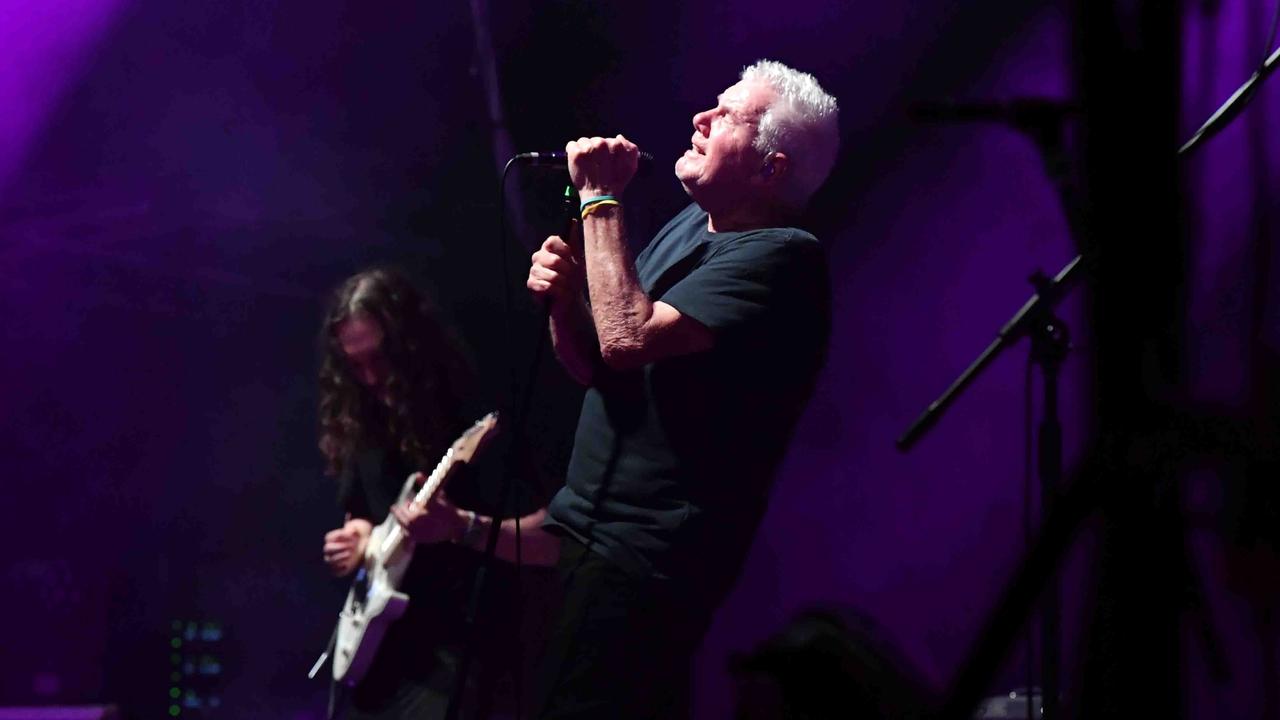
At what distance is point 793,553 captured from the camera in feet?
11.5

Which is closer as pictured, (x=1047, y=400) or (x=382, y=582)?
(x=1047, y=400)

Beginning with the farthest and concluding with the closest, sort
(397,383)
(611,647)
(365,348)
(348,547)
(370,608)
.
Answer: (365,348), (397,383), (348,547), (370,608), (611,647)

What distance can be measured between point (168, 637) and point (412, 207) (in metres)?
1.67

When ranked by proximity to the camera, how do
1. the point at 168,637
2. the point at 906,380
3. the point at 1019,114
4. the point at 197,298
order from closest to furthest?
1. the point at 1019,114
2. the point at 906,380
3. the point at 168,637
4. the point at 197,298

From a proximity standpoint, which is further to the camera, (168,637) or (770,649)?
(168,637)

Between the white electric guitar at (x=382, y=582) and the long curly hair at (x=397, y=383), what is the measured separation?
0.51 feet

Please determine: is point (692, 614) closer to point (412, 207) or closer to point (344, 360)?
point (344, 360)

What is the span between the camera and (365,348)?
3670 millimetres

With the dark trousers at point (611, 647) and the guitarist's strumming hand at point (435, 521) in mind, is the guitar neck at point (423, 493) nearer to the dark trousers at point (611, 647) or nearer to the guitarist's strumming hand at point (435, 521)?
the guitarist's strumming hand at point (435, 521)

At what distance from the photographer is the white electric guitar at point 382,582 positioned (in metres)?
3.12

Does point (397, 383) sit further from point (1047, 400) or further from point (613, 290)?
point (1047, 400)

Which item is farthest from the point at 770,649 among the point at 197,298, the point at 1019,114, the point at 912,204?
the point at 197,298

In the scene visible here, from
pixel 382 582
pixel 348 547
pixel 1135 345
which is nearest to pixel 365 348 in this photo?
pixel 348 547

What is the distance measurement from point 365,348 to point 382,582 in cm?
77
